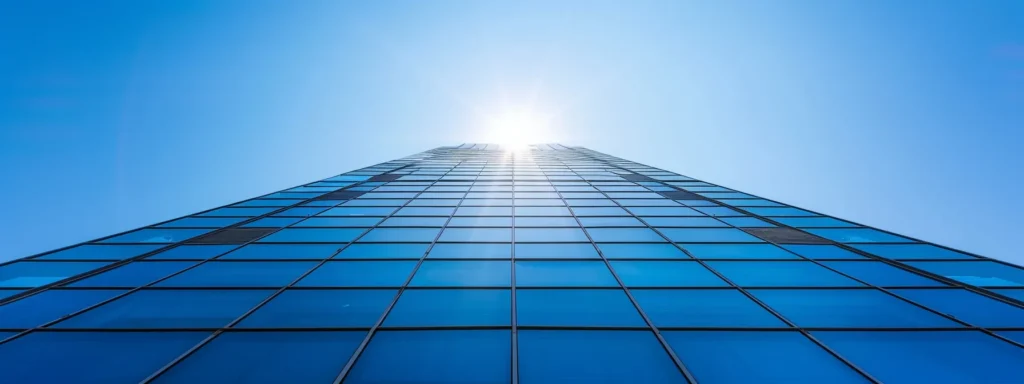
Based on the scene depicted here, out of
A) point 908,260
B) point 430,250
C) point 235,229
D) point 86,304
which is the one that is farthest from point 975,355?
point 235,229

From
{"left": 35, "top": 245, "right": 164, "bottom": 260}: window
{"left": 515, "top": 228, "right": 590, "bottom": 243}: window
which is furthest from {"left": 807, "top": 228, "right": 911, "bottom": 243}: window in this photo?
{"left": 35, "top": 245, "right": 164, "bottom": 260}: window

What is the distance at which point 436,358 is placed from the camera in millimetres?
6457

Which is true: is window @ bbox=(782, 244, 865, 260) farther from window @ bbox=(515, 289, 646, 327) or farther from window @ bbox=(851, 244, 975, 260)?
window @ bbox=(515, 289, 646, 327)

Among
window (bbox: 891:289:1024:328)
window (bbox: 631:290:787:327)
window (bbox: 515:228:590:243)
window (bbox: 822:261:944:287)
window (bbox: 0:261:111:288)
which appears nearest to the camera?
window (bbox: 631:290:787:327)

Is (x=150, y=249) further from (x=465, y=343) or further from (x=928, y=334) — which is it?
(x=928, y=334)

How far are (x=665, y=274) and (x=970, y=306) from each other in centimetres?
601

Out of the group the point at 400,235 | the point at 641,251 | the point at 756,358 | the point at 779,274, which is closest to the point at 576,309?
the point at 756,358

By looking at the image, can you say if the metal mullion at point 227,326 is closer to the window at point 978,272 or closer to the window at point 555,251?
the window at point 555,251

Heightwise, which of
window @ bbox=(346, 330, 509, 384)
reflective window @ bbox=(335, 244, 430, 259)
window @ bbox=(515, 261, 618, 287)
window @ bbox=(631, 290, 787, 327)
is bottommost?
window @ bbox=(346, 330, 509, 384)

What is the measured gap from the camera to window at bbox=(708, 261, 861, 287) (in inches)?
372

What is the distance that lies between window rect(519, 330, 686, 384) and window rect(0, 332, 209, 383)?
5843mm

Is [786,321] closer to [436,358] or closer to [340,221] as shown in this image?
[436,358]

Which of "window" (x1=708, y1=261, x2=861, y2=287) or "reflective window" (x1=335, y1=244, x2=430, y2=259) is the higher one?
"reflective window" (x1=335, y1=244, x2=430, y2=259)

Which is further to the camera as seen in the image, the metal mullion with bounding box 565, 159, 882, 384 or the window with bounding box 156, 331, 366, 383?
the metal mullion with bounding box 565, 159, 882, 384
